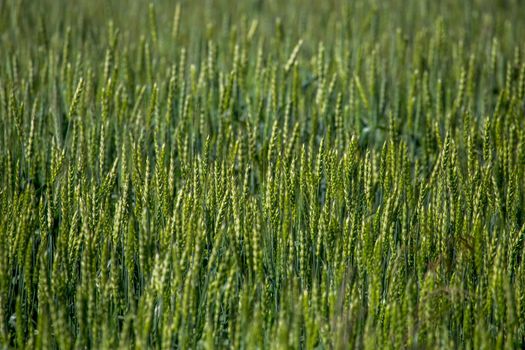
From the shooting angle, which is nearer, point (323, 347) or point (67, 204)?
point (323, 347)

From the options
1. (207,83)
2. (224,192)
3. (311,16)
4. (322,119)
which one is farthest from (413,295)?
(311,16)

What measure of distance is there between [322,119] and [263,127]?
239mm

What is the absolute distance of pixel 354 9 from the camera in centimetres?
471

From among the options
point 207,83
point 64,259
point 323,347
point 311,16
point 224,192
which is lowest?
point 323,347

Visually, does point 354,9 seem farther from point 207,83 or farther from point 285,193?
point 285,193

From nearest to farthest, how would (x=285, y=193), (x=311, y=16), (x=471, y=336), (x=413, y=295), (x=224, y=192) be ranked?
1. (x=413, y=295)
2. (x=471, y=336)
3. (x=285, y=193)
4. (x=224, y=192)
5. (x=311, y=16)

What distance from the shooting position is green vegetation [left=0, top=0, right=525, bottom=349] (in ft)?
4.89

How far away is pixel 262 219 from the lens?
1823 mm

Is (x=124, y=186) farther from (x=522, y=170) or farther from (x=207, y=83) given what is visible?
(x=207, y=83)

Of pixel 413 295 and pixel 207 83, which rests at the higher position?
pixel 207 83

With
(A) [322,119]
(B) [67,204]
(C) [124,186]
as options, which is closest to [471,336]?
(C) [124,186]

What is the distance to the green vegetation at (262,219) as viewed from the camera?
149 centimetres

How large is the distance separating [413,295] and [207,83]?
175cm

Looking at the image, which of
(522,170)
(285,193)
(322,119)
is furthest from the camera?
(322,119)
